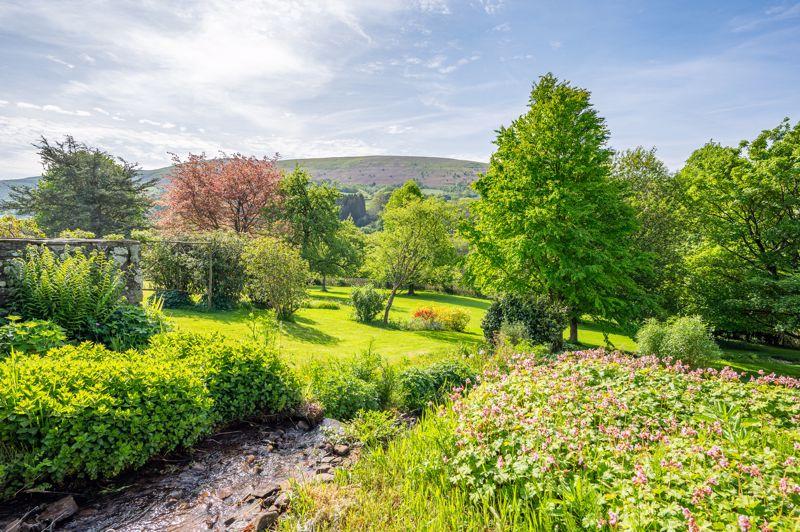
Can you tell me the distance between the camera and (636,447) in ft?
10.1

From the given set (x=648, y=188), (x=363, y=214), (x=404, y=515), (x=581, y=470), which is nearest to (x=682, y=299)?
(x=648, y=188)

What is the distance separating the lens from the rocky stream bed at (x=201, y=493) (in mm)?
3049

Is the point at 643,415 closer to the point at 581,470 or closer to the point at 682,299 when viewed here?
the point at 581,470

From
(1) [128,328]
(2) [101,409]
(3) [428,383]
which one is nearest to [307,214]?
(1) [128,328]

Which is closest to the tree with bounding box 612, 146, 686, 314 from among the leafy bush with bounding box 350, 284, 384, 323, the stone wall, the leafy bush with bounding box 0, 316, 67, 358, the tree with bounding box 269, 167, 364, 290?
the leafy bush with bounding box 350, 284, 384, 323

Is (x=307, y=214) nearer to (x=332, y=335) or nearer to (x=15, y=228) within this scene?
(x=332, y=335)

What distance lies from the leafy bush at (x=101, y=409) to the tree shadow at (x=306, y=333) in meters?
6.98

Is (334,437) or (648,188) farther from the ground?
(648,188)

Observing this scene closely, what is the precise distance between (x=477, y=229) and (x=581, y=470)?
36.5 feet

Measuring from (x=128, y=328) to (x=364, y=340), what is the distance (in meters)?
7.36

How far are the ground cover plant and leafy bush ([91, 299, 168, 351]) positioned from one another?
4.83m

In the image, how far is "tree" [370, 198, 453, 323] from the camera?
16.6 m

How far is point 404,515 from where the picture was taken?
309cm

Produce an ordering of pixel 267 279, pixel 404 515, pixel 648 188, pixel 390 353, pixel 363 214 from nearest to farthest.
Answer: pixel 404 515, pixel 390 353, pixel 267 279, pixel 648 188, pixel 363 214
